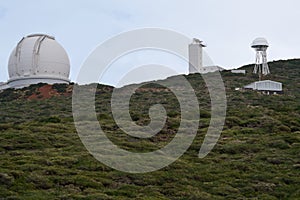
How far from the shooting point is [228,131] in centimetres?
3322

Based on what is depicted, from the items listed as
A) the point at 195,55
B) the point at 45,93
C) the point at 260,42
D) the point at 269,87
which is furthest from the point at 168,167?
the point at 195,55

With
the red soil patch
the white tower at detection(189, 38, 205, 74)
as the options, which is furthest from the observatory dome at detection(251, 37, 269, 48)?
the red soil patch

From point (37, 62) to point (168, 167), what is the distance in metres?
40.8

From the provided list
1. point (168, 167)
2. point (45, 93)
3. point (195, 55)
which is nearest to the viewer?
point (168, 167)

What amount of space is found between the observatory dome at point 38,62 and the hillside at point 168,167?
60.5 ft

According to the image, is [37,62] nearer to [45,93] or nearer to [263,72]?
[45,93]

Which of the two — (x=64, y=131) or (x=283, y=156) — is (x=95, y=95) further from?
(x=283, y=156)

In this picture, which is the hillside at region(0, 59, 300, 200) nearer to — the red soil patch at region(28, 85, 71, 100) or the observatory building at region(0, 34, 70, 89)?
the red soil patch at region(28, 85, 71, 100)

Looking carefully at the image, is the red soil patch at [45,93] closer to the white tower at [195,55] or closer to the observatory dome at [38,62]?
the observatory dome at [38,62]

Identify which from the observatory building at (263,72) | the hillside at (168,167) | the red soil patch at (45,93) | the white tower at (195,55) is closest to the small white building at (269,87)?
the observatory building at (263,72)

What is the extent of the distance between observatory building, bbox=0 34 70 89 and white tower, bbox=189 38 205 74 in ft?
44.2

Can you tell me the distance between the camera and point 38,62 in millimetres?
63312

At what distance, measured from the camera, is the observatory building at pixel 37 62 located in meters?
63.6

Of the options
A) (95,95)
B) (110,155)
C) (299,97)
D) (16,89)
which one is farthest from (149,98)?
(110,155)
